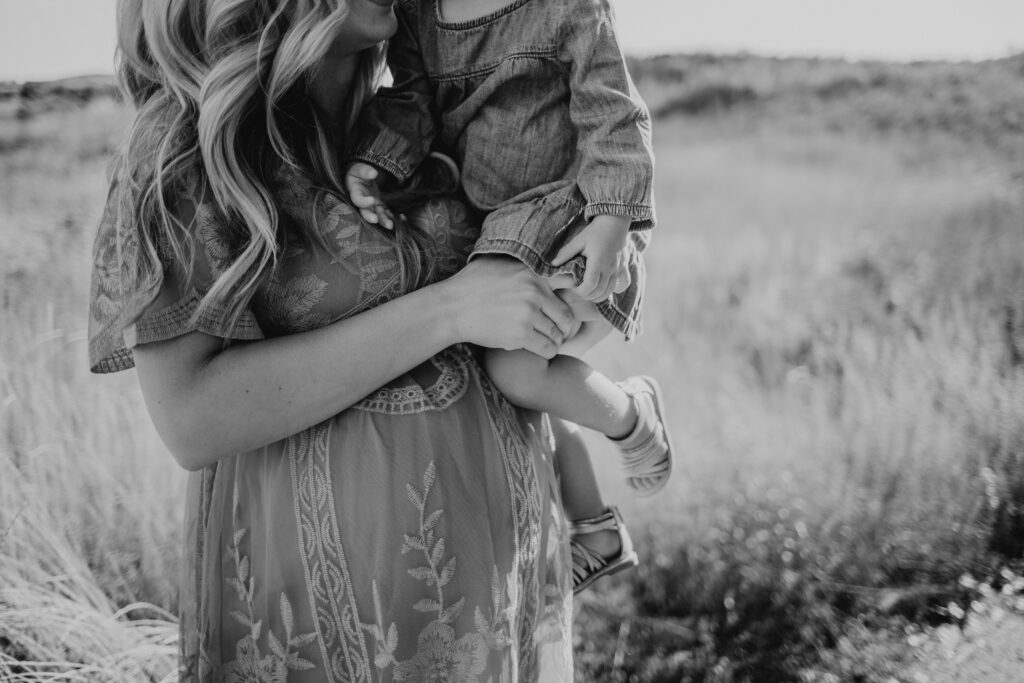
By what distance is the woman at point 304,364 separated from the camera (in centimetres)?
129

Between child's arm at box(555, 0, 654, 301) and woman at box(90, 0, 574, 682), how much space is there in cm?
12

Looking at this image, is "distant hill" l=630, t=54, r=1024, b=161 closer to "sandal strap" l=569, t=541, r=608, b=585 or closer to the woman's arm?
"sandal strap" l=569, t=541, r=608, b=585

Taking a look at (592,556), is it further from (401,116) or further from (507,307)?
(401,116)

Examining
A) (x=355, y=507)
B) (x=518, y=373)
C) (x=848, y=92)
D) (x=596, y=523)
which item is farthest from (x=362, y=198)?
(x=848, y=92)

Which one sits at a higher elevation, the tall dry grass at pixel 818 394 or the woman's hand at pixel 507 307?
the woman's hand at pixel 507 307

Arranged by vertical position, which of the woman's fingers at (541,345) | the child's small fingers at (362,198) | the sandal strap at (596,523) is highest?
the child's small fingers at (362,198)

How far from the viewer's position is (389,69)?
5.70 feet

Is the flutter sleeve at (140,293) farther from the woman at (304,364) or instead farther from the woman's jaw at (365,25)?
the woman's jaw at (365,25)

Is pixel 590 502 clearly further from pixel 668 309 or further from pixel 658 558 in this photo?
pixel 668 309

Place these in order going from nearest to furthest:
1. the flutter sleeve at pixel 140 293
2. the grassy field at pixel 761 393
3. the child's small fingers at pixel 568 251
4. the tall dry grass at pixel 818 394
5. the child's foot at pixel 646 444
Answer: the flutter sleeve at pixel 140 293 → the child's small fingers at pixel 568 251 → the child's foot at pixel 646 444 → the grassy field at pixel 761 393 → the tall dry grass at pixel 818 394

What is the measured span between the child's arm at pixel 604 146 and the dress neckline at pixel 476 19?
11 cm

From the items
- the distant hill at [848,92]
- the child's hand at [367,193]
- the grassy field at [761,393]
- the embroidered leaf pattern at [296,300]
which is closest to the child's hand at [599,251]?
the child's hand at [367,193]

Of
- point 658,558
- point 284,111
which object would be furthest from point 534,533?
point 658,558

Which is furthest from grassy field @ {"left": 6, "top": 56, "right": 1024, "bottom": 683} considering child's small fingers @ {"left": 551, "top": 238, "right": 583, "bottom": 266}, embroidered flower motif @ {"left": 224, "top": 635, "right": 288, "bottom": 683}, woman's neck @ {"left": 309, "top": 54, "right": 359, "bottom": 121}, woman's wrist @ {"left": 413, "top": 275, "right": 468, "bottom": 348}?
child's small fingers @ {"left": 551, "top": 238, "right": 583, "bottom": 266}
